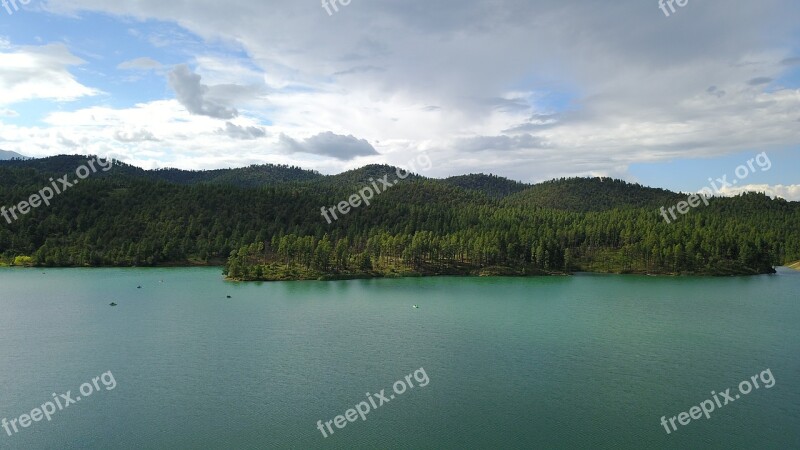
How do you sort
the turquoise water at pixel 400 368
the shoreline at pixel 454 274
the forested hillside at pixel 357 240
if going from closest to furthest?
1. the turquoise water at pixel 400 368
2. the shoreline at pixel 454 274
3. the forested hillside at pixel 357 240

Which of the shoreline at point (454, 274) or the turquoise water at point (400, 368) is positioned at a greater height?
the shoreline at point (454, 274)

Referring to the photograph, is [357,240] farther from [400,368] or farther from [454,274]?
[400,368]

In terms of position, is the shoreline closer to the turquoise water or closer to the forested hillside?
the forested hillside

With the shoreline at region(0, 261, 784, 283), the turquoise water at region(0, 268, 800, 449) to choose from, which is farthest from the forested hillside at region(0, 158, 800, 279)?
the turquoise water at region(0, 268, 800, 449)

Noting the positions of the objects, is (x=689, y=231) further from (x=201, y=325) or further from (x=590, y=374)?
(x=201, y=325)

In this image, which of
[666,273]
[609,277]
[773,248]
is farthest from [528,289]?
[773,248]

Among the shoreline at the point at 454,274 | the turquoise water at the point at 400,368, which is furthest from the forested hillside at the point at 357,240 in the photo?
the turquoise water at the point at 400,368

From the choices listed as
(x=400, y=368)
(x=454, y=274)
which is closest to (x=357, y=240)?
(x=454, y=274)

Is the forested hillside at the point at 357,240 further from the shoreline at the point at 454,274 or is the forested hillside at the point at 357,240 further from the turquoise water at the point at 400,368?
the turquoise water at the point at 400,368
